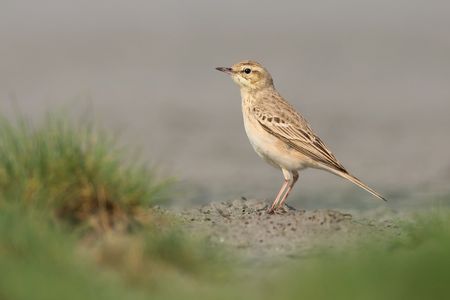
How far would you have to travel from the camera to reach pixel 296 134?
481 inches

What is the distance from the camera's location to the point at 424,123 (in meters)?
21.5

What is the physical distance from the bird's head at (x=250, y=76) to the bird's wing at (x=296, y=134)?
1.92ft

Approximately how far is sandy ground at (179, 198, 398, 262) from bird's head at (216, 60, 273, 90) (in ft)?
5.08

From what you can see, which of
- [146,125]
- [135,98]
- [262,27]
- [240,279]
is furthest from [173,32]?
[240,279]

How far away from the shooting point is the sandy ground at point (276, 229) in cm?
995

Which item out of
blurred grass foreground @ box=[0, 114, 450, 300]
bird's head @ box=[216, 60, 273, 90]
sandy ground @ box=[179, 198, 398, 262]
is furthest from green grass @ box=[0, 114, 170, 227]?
bird's head @ box=[216, 60, 273, 90]

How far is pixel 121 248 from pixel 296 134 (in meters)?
4.00

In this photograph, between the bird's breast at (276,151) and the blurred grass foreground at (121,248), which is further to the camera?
the bird's breast at (276,151)

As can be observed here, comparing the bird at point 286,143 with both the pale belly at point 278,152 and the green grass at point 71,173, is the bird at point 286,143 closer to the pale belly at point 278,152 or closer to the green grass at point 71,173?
the pale belly at point 278,152

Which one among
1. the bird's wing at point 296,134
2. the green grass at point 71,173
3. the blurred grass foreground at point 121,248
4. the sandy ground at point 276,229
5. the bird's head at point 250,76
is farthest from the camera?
the bird's head at point 250,76

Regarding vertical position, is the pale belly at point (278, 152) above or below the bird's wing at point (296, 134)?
below

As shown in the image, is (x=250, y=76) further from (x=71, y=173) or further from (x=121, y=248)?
(x=121, y=248)

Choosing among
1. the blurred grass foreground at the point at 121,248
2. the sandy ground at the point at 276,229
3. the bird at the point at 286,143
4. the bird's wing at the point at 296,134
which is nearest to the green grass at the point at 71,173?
the blurred grass foreground at the point at 121,248

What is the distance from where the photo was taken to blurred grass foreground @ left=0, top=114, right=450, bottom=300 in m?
7.60
